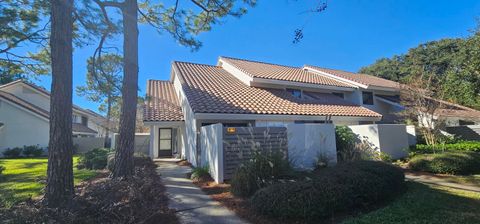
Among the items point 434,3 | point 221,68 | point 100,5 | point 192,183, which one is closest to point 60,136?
point 192,183

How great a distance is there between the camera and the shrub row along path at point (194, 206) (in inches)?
217

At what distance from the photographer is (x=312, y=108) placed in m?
15.8

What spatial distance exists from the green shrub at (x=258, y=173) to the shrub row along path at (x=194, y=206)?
0.78 metres

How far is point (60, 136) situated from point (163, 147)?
1366 centimetres

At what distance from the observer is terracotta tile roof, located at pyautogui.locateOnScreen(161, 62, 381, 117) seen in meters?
13.2

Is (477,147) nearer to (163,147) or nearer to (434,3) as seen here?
(434,3)

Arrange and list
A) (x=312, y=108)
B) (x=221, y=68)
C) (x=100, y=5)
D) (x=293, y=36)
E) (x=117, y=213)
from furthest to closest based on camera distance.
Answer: (x=221, y=68) < (x=312, y=108) < (x=100, y=5) < (x=293, y=36) < (x=117, y=213)

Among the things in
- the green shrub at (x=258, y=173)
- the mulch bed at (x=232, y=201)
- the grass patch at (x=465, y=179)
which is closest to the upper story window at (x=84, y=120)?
the mulch bed at (x=232, y=201)

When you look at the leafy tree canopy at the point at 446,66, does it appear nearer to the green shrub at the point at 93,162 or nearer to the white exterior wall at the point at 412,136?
the white exterior wall at the point at 412,136

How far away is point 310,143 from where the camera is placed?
35.4 ft

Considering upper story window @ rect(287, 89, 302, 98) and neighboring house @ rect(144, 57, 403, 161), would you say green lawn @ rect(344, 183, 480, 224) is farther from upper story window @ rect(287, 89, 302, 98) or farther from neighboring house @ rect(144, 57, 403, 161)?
upper story window @ rect(287, 89, 302, 98)

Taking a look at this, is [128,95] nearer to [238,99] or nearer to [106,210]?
[106,210]

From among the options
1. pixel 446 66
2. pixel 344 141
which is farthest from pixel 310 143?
pixel 446 66

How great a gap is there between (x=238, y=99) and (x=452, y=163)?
9896 millimetres
